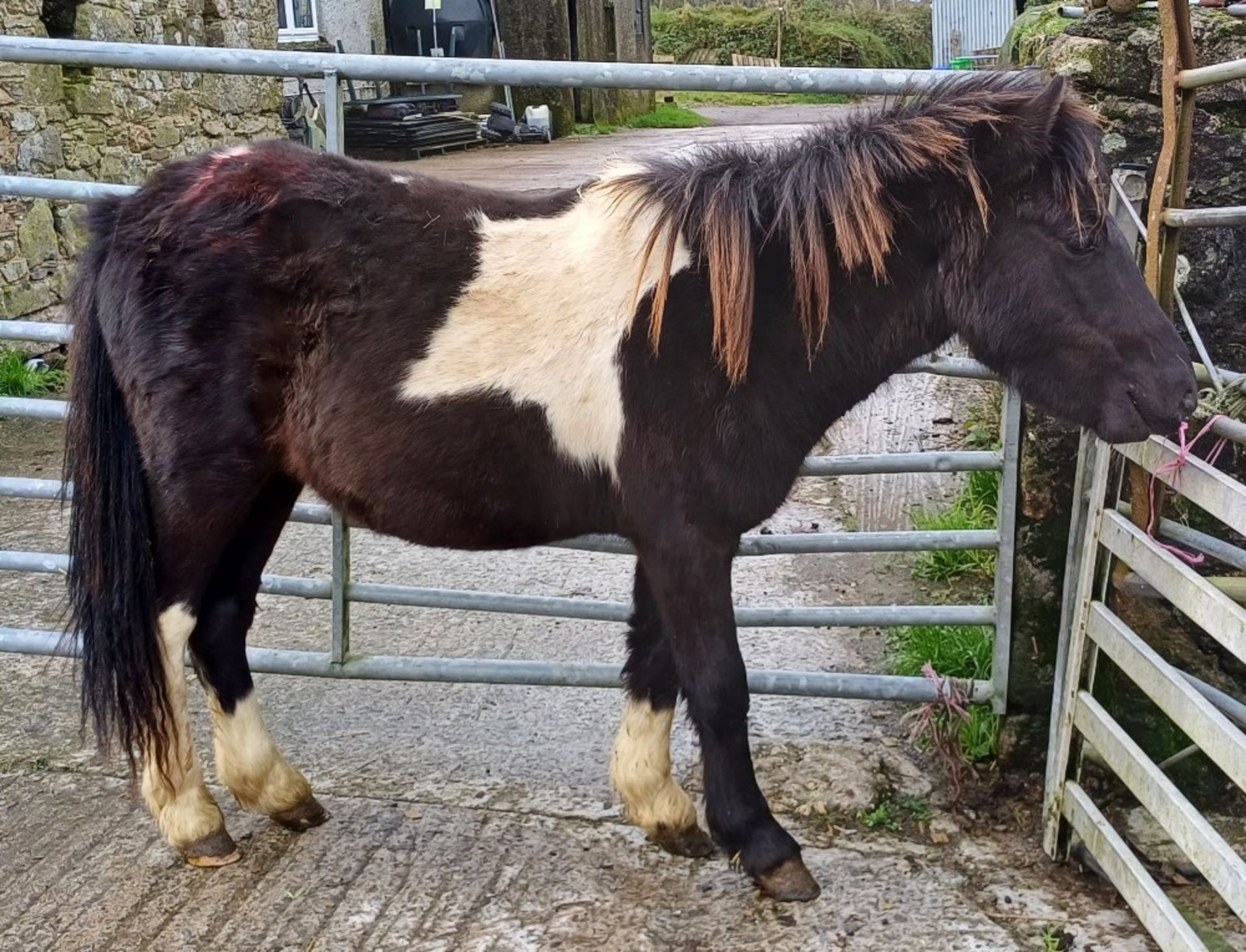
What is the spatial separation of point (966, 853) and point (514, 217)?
179 cm

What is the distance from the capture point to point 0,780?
3113mm

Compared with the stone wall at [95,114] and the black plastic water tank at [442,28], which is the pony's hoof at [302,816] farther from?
the black plastic water tank at [442,28]

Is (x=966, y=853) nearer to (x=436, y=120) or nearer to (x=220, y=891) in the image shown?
(x=220, y=891)

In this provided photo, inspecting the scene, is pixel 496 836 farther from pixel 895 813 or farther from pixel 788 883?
pixel 895 813

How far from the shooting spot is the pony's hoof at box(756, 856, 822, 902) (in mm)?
2568

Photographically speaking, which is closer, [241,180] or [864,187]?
[864,187]

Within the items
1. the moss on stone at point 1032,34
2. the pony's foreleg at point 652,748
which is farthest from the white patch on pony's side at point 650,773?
the moss on stone at point 1032,34

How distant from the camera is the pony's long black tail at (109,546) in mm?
2625

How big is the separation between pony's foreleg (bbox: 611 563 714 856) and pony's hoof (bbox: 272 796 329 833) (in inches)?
29.8

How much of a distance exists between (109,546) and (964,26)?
23779 millimetres

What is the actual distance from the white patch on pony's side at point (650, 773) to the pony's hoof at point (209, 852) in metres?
0.94

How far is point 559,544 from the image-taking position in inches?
114

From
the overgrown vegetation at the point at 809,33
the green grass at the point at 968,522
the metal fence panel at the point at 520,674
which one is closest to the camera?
the metal fence panel at the point at 520,674

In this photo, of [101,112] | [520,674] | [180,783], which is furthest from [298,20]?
[180,783]
